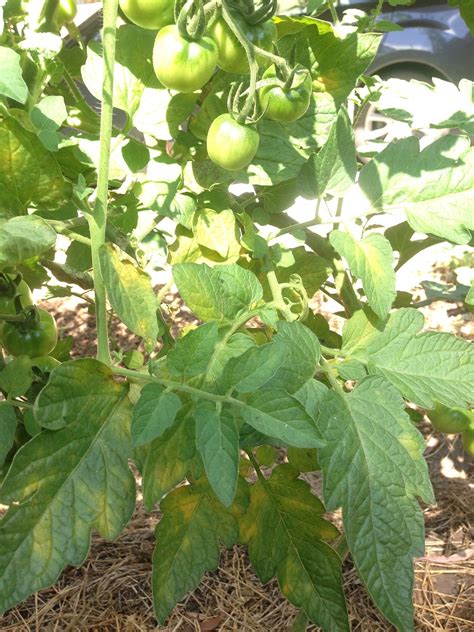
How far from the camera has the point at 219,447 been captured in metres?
0.59

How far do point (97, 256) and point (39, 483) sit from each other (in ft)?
0.77

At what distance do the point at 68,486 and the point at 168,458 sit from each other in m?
0.10

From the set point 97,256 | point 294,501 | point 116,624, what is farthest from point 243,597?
point 97,256

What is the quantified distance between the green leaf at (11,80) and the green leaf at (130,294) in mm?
162

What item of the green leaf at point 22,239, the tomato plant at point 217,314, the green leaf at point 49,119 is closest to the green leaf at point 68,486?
the tomato plant at point 217,314

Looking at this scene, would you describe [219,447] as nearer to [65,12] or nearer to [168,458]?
[168,458]

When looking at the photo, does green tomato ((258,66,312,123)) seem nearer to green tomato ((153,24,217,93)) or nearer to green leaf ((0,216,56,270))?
green tomato ((153,24,217,93))

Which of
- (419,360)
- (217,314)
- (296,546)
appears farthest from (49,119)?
(296,546)

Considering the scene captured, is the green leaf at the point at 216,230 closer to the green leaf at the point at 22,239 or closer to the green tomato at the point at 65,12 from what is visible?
the green leaf at the point at 22,239

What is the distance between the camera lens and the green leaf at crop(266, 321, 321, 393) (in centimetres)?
73

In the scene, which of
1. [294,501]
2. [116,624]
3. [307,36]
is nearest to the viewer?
[307,36]

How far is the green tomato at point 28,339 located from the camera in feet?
3.04

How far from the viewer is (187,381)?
679mm

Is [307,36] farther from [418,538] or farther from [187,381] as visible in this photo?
[418,538]
